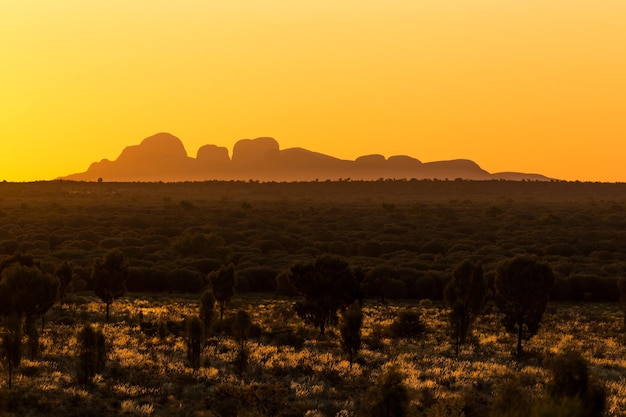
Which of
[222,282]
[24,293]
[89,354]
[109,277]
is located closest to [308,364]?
[89,354]

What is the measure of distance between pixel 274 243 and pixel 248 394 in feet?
208

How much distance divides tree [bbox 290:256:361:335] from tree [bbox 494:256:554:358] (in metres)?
8.46

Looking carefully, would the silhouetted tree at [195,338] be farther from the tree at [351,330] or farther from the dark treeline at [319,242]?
the dark treeline at [319,242]

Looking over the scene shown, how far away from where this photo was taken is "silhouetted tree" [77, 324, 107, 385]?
80.6ft

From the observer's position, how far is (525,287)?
1259 inches

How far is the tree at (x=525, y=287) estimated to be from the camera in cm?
3195

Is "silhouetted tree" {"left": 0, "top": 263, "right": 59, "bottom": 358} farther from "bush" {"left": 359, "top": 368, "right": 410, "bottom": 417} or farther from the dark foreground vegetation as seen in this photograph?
"bush" {"left": 359, "top": 368, "right": 410, "bottom": 417}

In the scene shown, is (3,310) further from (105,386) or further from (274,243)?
(274,243)

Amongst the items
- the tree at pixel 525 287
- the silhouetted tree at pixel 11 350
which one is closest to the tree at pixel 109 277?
the silhouetted tree at pixel 11 350

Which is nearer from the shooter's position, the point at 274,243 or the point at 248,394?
the point at 248,394

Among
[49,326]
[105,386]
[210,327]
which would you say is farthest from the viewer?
[49,326]

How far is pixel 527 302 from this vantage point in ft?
105

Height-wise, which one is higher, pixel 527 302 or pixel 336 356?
pixel 527 302

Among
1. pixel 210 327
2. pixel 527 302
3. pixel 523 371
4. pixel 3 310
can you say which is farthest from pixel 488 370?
pixel 3 310
